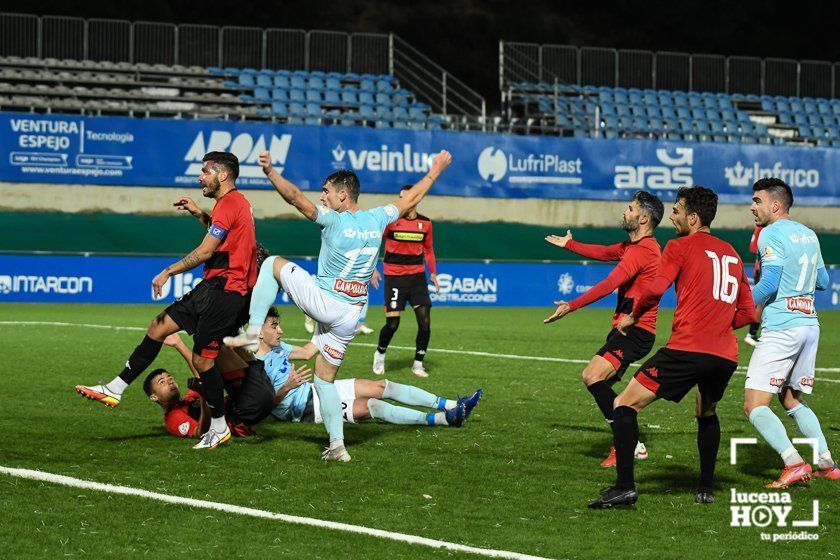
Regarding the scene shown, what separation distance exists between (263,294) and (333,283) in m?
0.55

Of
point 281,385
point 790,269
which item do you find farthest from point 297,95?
point 790,269

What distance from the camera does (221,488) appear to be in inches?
304

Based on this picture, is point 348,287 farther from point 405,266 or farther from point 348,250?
point 405,266

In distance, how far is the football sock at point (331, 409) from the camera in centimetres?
888

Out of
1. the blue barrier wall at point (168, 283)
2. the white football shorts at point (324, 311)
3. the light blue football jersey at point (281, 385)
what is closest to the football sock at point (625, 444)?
the white football shorts at point (324, 311)

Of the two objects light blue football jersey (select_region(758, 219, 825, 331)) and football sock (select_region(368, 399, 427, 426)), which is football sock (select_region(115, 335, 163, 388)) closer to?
football sock (select_region(368, 399, 427, 426))

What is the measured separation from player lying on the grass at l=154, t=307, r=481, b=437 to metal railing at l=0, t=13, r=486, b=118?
2580cm

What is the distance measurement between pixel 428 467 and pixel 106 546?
299 cm

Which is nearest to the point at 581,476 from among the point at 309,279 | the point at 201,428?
the point at 309,279

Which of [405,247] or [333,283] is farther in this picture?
[405,247]

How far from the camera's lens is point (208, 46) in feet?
120

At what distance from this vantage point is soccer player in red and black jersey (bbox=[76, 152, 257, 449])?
9141 mm

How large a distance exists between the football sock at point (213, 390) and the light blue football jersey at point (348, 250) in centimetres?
111

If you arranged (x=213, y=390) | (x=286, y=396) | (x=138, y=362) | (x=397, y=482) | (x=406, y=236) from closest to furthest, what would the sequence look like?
(x=397, y=482) → (x=213, y=390) → (x=138, y=362) → (x=286, y=396) → (x=406, y=236)
